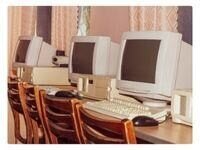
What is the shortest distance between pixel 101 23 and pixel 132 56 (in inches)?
44.1

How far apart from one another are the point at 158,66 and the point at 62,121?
1.46 ft

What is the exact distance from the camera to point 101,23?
2908mm

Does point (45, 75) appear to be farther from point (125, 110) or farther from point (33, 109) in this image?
point (125, 110)

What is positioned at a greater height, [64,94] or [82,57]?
[82,57]

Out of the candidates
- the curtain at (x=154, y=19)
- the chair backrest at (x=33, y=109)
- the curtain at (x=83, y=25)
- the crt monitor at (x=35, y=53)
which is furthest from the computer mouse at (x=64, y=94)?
the curtain at (x=83, y=25)

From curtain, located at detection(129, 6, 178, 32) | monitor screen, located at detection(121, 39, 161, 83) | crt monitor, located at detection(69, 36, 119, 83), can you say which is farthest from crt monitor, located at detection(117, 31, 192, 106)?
crt monitor, located at detection(69, 36, 119, 83)

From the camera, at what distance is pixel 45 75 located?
9.14ft

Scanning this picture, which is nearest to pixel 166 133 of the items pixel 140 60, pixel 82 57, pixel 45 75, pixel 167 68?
pixel 167 68

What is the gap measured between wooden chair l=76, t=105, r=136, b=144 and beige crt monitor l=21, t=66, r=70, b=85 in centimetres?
136

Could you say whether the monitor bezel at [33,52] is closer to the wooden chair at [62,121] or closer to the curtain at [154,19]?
the curtain at [154,19]
